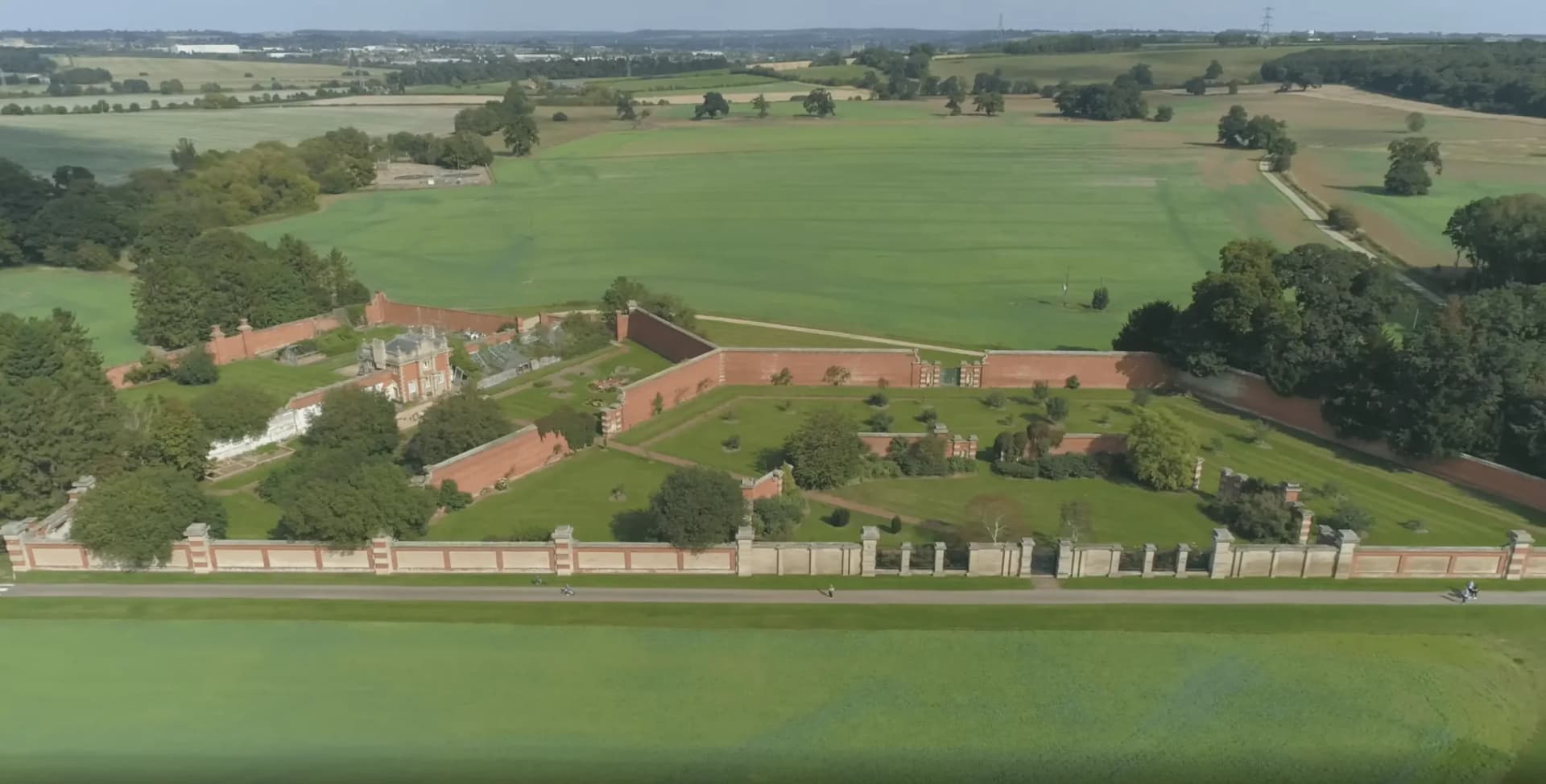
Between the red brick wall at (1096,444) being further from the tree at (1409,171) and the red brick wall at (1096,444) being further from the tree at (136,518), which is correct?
the tree at (1409,171)

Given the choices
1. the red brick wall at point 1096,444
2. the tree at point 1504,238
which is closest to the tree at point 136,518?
the red brick wall at point 1096,444

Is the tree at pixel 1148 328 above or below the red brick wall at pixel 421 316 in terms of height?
above

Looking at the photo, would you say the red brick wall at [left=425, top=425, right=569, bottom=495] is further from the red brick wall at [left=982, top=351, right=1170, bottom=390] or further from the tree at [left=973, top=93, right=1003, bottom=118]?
the tree at [left=973, top=93, right=1003, bottom=118]

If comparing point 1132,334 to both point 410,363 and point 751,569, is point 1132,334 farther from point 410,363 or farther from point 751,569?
point 410,363

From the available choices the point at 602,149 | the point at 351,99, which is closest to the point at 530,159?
the point at 602,149

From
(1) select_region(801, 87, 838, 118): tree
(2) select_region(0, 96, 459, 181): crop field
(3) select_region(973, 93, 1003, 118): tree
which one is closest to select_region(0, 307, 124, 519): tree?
(2) select_region(0, 96, 459, 181): crop field

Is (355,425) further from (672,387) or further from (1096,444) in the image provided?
(1096,444)
